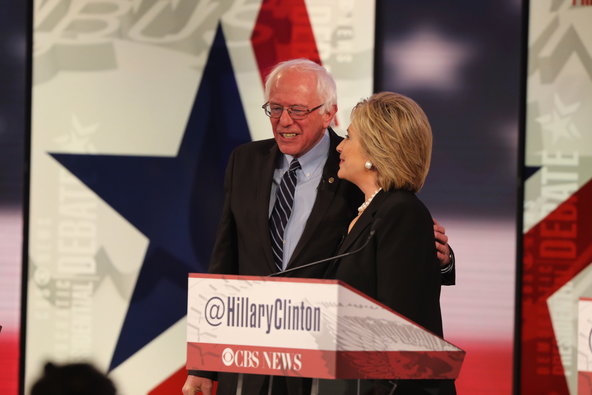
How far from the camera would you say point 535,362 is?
4.30m

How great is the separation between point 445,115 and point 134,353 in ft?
6.10

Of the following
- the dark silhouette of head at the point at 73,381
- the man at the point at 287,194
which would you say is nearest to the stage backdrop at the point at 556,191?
the man at the point at 287,194

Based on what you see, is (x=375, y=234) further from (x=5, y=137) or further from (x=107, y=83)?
(x=5, y=137)

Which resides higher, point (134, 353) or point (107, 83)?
point (107, 83)

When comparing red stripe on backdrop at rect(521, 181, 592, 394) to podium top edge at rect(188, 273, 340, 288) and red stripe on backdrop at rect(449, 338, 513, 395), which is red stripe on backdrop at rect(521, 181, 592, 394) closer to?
red stripe on backdrop at rect(449, 338, 513, 395)

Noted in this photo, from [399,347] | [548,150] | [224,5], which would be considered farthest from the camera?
[224,5]

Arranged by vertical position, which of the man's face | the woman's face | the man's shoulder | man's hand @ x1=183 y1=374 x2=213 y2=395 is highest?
the man's face

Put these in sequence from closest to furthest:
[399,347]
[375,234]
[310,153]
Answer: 1. [399,347]
2. [375,234]
3. [310,153]

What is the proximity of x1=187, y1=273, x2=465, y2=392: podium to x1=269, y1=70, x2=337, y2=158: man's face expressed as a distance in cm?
110

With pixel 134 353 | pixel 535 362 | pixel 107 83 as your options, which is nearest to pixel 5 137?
pixel 107 83

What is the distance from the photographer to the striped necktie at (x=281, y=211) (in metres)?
3.04

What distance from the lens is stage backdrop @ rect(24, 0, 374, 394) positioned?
14.9 ft

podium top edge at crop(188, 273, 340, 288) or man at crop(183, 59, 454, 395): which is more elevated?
man at crop(183, 59, 454, 395)

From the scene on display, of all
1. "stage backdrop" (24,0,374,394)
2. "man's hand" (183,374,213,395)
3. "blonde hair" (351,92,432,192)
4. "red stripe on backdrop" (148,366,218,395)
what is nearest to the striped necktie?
"man's hand" (183,374,213,395)
